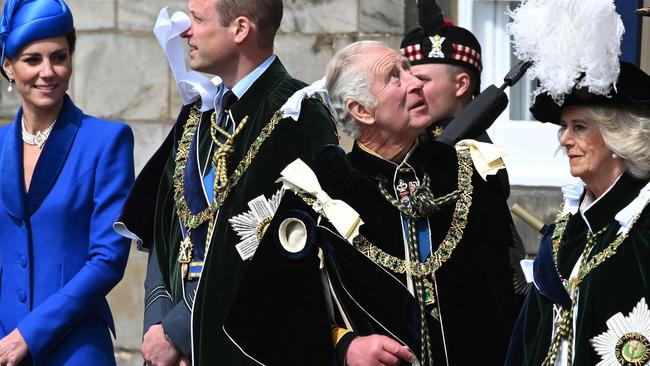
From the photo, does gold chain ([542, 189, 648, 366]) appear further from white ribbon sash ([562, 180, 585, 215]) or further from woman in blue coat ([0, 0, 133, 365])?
woman in blue coat ([0, 0, 133, 365])

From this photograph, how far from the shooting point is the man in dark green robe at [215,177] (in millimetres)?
5160

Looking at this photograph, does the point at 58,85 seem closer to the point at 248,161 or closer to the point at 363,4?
the point at 248,161

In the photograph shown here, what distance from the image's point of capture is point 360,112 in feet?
→ 15.6

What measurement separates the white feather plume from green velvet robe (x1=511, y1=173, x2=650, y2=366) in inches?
11.1

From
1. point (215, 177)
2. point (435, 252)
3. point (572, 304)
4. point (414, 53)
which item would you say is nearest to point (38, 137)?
point (215, 177)

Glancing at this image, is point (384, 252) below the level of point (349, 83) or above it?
below

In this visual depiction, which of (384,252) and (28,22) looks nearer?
(384,252)

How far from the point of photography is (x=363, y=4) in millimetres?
7605

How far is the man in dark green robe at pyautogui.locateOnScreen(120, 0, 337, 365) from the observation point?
5.16 metres

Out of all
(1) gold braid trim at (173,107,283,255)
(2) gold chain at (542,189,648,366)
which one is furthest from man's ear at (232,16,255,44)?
(2) gold chain at (542,189,648,366)

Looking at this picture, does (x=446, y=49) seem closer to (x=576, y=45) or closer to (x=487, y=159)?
(x=487, y=159)

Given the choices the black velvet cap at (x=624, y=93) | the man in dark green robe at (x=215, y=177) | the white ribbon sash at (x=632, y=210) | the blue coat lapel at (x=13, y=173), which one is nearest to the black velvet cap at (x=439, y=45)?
the man in dark green robe at (x=215, y=177)

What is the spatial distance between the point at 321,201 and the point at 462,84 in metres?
1.39

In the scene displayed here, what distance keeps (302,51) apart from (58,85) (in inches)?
84.3
